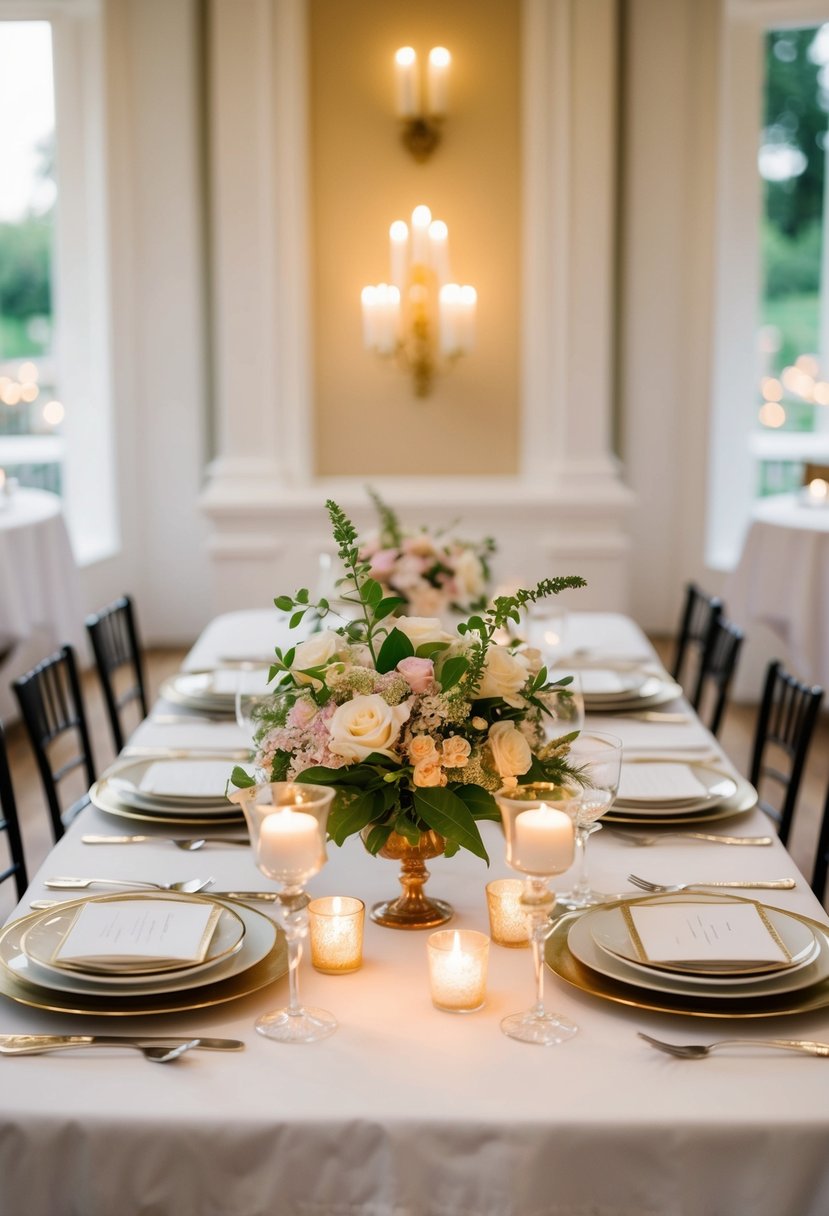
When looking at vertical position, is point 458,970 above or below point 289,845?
below

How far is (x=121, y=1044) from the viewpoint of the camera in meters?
1.30

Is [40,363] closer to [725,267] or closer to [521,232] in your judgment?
[521,232]

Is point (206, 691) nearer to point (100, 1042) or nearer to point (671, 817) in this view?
point (671, 817)

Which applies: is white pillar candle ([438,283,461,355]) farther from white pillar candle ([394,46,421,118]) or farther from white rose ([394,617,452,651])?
white rose ([394,617,452,651])

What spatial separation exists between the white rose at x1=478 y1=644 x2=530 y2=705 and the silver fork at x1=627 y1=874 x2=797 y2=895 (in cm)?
33

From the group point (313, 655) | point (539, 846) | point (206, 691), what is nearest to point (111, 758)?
point (206, 691)

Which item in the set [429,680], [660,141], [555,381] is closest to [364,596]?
[429,680]

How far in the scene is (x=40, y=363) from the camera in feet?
21.1

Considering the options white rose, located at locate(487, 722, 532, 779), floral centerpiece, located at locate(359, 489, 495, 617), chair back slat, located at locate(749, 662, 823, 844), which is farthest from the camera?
floral centerpiece, located at locate(359, 489, 495, 617)

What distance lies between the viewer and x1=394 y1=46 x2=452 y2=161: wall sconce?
18.2 ft

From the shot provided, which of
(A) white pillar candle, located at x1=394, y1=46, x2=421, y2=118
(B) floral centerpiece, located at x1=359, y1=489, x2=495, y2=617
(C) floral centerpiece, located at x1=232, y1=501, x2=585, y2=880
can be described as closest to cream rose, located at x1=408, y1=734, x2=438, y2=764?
(C) floral centerpiece, located at x1=232, y1=501, x2=585, y2=880

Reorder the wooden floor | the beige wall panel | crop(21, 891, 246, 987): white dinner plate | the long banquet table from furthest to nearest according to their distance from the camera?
the beige wall panel → the wooden floor → crop(21, 891, 246, 987): white dinner plate → the long banquet table

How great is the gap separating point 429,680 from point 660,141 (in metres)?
5.10

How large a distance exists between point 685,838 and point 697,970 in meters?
0.52
